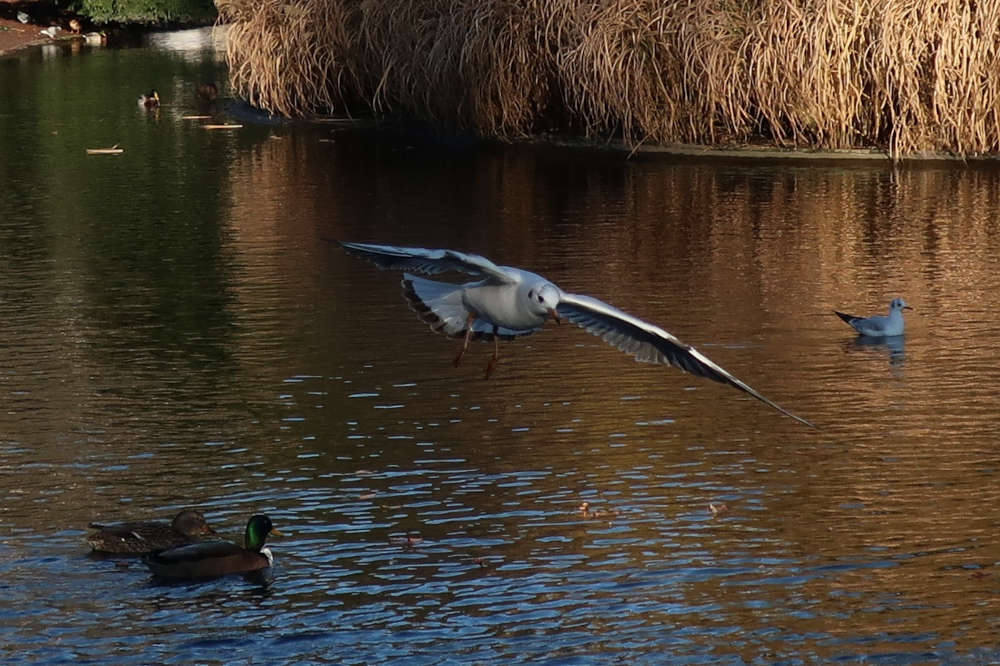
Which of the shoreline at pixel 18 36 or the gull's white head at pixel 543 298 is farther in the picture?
the shoreline at pixel 18 36

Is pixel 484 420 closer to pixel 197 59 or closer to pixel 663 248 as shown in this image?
pixel 663 248

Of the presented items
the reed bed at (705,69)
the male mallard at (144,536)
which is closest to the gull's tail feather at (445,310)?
the male mallard at (144,536)

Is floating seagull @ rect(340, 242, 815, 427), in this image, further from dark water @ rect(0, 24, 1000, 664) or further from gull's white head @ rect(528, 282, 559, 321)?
dark water @ rect(0, 24, 1000, 664)

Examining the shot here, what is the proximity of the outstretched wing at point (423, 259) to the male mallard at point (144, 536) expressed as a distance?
161 cm

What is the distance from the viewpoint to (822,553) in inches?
351

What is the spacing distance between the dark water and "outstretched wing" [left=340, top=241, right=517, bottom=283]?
1.30 metres

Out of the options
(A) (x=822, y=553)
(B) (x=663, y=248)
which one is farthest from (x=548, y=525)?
(B) (x=663, y=248)

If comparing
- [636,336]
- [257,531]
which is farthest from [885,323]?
[257,531]

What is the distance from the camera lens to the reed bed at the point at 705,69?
2272cm

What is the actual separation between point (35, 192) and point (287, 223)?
429cm

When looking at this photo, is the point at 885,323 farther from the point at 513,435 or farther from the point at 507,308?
the point at 507,308

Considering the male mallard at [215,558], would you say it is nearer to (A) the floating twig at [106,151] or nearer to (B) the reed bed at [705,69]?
(B) the reed bed at [705,69]

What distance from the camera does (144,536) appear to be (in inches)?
343

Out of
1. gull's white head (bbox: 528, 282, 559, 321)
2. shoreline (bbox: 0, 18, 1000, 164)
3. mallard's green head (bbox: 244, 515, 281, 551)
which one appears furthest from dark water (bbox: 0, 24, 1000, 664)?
shoreline (bbox: 0, 18, 1000, 164)
